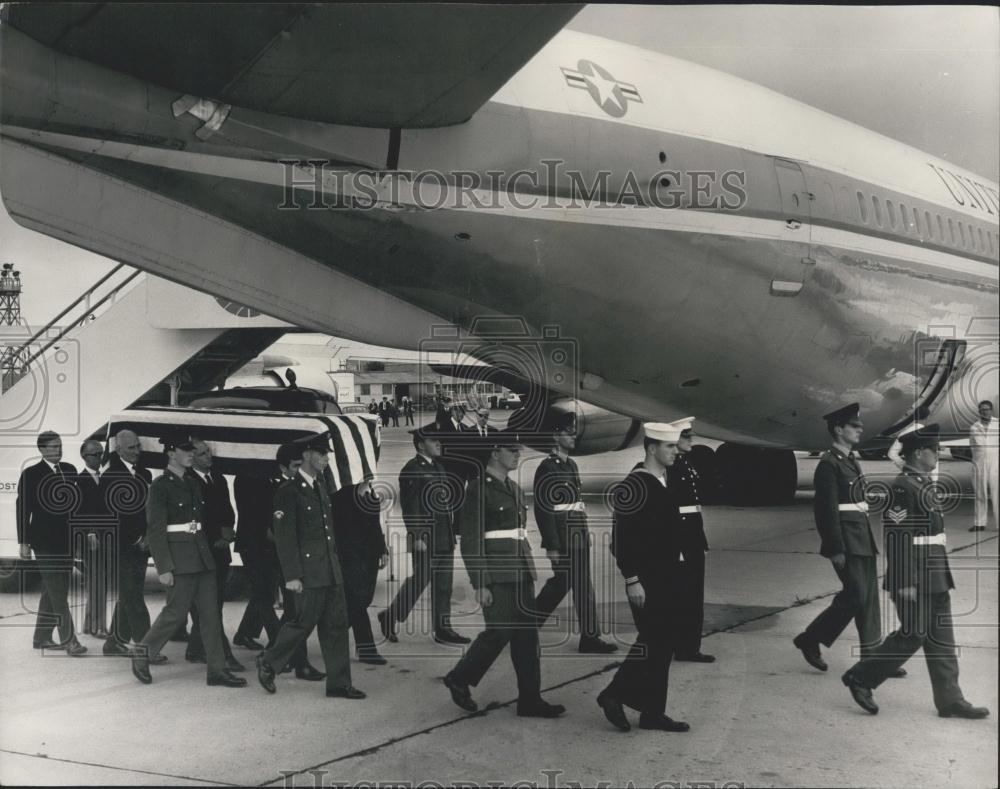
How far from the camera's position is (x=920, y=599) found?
6168mm

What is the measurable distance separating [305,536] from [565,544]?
1902mm

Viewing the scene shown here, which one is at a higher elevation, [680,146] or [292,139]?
[680,146]

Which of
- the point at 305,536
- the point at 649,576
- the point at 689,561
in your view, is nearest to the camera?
the point at 649,576

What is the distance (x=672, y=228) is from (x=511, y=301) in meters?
1.30

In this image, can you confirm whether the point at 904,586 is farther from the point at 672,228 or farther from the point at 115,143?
the point at 115,143

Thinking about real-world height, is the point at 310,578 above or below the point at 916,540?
below

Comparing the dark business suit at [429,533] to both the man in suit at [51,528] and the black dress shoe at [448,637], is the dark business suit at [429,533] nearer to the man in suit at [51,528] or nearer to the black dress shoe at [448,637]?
the black dress shoe at [448,637]

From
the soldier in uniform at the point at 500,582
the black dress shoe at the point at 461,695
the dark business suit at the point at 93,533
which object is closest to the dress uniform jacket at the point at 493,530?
the soldier in uniform at the point at 500,582

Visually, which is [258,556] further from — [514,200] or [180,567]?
[514,200]

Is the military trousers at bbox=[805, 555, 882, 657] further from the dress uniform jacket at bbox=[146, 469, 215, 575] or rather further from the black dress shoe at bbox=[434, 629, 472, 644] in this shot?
the dress uniform jacket at bbox=[146, 469, 215, 575]

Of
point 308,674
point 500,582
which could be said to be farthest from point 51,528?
→ point 500,582

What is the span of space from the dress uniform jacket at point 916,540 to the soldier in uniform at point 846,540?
35cm

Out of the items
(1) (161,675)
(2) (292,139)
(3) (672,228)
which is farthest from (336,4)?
(1) (161,675)

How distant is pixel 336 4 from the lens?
461 cm
